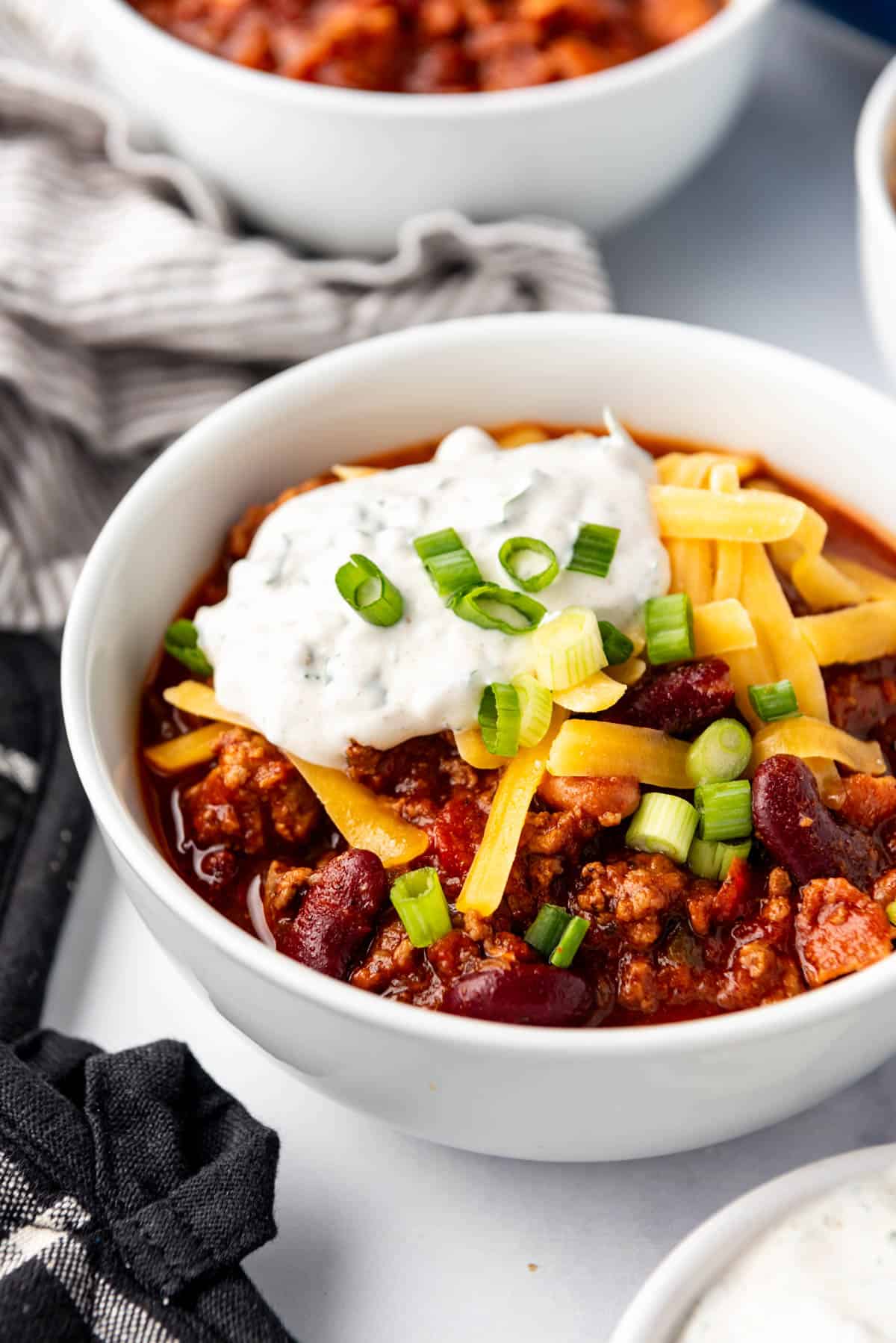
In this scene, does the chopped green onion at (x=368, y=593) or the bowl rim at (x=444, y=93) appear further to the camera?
the bowl rim at (x=444, y=93)

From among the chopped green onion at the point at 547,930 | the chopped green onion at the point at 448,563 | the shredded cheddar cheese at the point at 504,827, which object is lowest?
the chopped green onion at the point at 547,930

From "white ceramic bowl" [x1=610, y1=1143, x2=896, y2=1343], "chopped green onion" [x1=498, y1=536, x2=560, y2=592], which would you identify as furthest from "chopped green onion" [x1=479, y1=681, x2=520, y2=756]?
"white ceramic bowl" [x1=610, y1=1143, x2=896, y2=1343]

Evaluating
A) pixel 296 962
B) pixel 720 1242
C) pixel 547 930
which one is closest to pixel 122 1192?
pixel 296 962

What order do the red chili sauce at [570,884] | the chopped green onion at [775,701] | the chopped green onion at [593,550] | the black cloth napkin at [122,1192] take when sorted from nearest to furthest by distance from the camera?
1. the black cloth napkin at [122,1192]
2. the red chili sauce at [570,884]
3. the chopped green onion at [775,701]
4. the chopped green onion at [593,550]

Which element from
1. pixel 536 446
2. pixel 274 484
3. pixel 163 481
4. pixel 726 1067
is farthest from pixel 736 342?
pixel 726 1067

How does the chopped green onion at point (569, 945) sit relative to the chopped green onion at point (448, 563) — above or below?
below

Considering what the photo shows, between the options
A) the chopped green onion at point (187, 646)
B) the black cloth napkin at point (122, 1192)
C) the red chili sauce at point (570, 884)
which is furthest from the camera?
the chopped green onion at point (187, 646)

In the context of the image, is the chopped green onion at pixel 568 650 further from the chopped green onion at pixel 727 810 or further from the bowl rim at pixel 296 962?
the bowl rim at pixel 296 962

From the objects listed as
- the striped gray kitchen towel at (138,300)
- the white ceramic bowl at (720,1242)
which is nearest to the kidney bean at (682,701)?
the white ceramic bowl at (720,1242)
